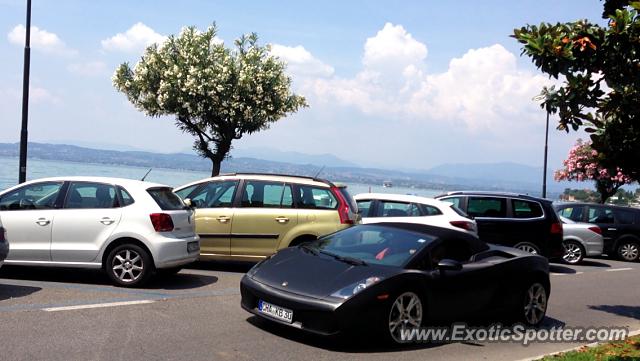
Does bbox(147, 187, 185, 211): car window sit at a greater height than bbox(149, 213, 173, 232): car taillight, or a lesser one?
greater

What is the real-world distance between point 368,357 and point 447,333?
137 cm

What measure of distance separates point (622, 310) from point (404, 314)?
5.13m

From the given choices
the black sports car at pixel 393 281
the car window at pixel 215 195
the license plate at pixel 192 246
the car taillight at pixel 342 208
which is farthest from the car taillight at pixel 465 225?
the license plate at pixel 192 246

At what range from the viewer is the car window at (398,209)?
498 inches

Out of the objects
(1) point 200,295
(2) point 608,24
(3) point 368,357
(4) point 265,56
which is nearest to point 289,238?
(1) point 200,295

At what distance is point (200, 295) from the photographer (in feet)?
29.7

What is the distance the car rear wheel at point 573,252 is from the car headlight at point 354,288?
11.8m

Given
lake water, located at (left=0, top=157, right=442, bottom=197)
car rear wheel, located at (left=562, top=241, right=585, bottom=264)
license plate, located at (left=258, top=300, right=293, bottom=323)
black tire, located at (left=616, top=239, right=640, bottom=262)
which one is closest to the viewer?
license plate, located at (left=258, top=300, right=293, bottom=323)

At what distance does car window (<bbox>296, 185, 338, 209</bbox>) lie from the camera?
11.0 m

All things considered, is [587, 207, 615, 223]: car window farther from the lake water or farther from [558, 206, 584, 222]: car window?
the lake water

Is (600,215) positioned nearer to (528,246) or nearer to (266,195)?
(528,246)

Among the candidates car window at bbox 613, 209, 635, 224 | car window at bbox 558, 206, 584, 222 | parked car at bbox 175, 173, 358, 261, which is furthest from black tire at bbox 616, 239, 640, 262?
parked car at bbox 175, 173, 358, 261

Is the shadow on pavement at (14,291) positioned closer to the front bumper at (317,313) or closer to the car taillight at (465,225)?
the front bumper at (317,313)

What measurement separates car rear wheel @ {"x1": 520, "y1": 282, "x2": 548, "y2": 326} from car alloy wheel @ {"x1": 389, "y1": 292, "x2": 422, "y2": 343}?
2003 millimetres
